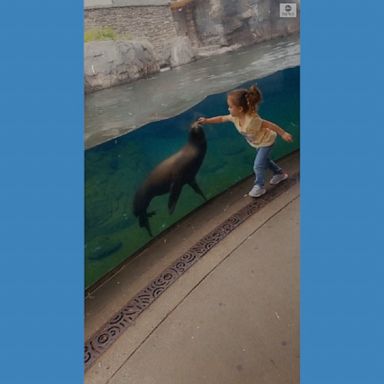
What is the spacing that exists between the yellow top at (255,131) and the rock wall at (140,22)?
575 mm

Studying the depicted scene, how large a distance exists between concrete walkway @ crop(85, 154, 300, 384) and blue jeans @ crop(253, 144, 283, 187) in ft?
A: 1.16

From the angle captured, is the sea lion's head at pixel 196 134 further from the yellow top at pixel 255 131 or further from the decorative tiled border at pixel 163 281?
the decorative tiled border at pixel 163 281

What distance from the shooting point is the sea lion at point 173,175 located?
2.22 m

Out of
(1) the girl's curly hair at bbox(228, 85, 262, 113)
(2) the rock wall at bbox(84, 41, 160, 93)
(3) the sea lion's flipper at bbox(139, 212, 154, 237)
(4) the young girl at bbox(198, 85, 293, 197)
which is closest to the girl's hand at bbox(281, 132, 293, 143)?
(4) the young girl at bbox(198, 85, 293, 197)

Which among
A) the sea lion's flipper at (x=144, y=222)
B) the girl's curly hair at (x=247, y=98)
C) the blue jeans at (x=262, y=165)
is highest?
the girl's curly hair at (x=247, y=98)

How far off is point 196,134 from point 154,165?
33 cm

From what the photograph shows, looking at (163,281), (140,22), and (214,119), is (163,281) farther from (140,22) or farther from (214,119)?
(140,22)

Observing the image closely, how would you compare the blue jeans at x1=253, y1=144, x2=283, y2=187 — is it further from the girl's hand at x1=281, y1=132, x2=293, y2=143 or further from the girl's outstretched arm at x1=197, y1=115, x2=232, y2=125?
the girl's outstretched arm at x1=197, y1=115, x2=232, y2=125

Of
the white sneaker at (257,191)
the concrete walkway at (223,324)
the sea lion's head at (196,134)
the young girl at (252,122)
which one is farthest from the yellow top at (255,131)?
the concrete walkway at (223,324)

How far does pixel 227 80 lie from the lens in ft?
7.38

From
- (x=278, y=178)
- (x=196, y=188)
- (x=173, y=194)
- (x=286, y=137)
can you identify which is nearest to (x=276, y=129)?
(x=286, y=137)

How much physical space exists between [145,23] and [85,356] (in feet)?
5.71

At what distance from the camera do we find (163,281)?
2145 millimetres

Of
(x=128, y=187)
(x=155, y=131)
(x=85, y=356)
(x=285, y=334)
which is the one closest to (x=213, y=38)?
(x=155, y=131)
